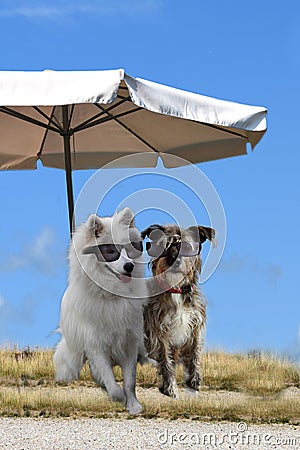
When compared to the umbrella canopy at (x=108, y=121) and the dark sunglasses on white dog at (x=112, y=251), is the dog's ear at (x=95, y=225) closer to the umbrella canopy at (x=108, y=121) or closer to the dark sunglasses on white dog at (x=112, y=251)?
the dark sunglasses on white dog at (x=112, y=251)

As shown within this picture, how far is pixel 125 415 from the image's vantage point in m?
5.47

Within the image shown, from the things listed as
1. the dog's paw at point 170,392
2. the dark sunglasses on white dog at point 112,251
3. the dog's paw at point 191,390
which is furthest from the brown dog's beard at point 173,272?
the dog's paw at point 191,390

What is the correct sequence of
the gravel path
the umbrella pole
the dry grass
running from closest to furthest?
1. the gravel path
2. the dry grass
3. the umbrella pole

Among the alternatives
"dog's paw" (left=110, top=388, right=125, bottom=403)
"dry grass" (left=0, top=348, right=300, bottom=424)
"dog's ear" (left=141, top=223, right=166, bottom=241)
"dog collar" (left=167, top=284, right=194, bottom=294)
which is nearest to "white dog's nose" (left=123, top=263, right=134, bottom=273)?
"dog's ear" (left=141, top=223, right=166, bottom=241)

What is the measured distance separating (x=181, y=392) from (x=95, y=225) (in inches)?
62.0

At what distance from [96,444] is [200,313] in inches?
61.0

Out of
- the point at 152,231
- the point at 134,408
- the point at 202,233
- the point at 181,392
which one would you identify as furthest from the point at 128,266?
the point at 181,392

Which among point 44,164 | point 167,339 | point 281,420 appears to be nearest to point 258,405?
point 281,420

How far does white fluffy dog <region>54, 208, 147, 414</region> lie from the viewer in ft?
17.4

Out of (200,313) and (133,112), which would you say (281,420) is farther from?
(133,112)

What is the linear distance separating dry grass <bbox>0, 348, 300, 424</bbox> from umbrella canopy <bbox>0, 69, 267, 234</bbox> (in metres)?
1.46

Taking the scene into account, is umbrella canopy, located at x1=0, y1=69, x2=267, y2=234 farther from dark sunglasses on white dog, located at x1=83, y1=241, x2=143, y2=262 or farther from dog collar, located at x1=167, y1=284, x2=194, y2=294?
dog collar, located at x1=167, y1=284, x2=194, y2=294

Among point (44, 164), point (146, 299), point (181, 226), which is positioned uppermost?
point (44, 164)

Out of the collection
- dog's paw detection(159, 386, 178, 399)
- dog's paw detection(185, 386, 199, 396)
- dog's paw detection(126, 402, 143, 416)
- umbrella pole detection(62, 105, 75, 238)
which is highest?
umbrella pole detection(62, 105, 75, 238)
